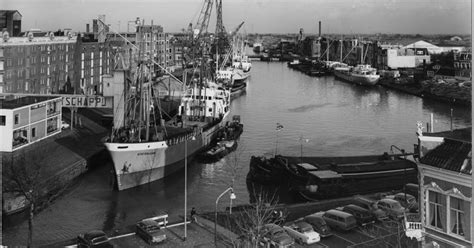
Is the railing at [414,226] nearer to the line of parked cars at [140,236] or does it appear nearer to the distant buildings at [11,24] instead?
the line of parked cars at [140,236]

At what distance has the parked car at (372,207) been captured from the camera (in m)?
3.67

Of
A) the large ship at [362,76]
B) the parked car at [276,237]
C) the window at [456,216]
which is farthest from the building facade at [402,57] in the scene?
the window at [456,216]

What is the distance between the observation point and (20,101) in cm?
623

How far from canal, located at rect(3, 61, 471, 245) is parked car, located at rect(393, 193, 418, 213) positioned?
779mm

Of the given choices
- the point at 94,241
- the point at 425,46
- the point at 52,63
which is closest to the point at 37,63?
the point at 52,63

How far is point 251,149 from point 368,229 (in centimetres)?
420

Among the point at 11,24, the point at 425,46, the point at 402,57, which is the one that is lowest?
the point at 11,24

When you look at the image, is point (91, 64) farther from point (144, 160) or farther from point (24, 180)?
point (24, 180)

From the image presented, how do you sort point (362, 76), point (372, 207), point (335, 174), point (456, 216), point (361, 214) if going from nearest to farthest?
1. point (456, 216)
2. point (361, 214)
3. point (372, 207)
4. point (335, 174)
5. point (362, 76)

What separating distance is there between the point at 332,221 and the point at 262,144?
4410 mm

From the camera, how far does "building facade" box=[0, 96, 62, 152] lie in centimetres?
537

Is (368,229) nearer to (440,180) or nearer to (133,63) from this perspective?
(440,180)

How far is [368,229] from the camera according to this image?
3467 mm

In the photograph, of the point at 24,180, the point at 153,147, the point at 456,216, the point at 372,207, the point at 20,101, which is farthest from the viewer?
the point at 20,101
